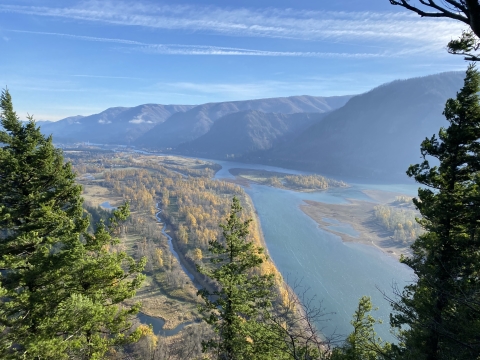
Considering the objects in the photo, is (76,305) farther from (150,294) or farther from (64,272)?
(150,294)

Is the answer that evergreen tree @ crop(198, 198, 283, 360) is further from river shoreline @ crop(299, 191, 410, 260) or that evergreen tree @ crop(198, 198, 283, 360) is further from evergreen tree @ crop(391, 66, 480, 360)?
river shoreline @ crop(299, 191, 410, 260)

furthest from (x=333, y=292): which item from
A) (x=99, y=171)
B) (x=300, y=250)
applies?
(x=99, y=171)

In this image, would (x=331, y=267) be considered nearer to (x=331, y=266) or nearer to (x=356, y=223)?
(x=331, y=266)

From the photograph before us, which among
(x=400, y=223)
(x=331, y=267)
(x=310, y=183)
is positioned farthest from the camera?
(x=310, y=183)

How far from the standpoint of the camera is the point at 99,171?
139m

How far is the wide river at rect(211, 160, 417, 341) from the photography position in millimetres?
31703

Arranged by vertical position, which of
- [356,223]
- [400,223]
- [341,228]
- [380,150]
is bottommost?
[356,223]

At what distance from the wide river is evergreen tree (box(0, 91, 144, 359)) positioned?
1869 cm

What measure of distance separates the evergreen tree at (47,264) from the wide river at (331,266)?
18.7 meters

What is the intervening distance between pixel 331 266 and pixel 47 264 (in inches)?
1629

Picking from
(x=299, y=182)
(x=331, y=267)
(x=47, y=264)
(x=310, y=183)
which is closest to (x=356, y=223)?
(x=331, y=267)

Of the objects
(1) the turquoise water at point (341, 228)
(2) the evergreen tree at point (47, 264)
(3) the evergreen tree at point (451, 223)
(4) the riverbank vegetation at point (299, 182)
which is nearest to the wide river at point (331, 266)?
(1) the turquoise water at point (341, 228)

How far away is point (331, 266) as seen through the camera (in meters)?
41.4

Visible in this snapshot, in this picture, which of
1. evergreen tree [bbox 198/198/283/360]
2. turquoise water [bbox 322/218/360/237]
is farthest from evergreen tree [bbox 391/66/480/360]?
turquoise water [bbox 322/218/360/237]
